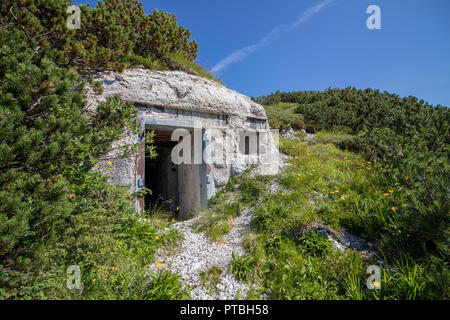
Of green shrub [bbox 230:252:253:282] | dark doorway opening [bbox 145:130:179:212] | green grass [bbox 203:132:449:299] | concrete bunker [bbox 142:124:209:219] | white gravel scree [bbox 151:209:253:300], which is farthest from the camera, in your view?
dark doorway opening [bbox 145:130:179:212]

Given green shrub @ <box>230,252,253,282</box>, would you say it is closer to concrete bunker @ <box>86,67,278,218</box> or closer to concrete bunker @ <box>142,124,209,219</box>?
concrete bunker @ <box>142,124,209,219</box>

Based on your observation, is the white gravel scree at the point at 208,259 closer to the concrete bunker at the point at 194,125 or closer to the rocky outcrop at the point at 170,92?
the concrete bunker at the point at 194,125

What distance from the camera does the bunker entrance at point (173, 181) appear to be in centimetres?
566

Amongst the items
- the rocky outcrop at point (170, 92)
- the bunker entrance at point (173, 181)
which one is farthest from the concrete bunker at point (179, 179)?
the rocky outcrop at point (170, 92)

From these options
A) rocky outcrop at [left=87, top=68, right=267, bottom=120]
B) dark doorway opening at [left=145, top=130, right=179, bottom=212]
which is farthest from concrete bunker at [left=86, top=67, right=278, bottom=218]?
dark doorway opening at [left=145, top=130, right=179, bottom=212]

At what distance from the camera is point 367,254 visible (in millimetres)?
2814

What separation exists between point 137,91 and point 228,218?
11.2ft

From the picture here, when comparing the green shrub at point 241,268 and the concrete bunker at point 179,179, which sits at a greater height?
the concrete bunker at point 179,179

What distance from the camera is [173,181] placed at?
7930 millimetres

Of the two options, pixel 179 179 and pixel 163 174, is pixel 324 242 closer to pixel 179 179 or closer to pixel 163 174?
pixel 179 179

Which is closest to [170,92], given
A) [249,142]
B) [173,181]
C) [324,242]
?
[249,142]

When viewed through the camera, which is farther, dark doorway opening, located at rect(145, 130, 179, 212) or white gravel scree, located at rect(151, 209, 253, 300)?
dark doorway opening, located at rect(145, 130, 179, 212)

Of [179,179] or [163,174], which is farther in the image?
[163,174]

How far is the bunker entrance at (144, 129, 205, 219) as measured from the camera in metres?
5.66
